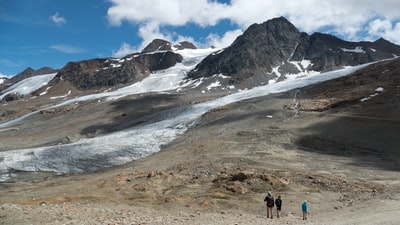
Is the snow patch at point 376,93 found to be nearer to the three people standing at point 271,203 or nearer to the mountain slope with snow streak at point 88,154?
the mountain slope with snow streak at point 88,154

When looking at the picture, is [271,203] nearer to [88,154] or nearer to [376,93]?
[88,154]

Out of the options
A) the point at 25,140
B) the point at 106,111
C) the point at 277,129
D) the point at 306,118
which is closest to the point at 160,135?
the point at 277,129

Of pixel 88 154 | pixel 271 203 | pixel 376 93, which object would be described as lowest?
pixel 271 203

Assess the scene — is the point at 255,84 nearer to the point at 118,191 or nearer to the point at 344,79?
the point at 344,79

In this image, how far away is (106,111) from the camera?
130250 mm

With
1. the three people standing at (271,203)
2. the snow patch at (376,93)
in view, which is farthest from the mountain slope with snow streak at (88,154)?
the three people standing at (271,203)

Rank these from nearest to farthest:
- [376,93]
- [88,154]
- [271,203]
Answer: [271,203], [88,154], [376,93]

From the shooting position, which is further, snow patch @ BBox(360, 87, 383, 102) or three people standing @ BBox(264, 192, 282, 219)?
snow patch @ BBox(360, 87, 383, 102)

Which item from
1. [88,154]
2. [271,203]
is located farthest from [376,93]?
[271,203]

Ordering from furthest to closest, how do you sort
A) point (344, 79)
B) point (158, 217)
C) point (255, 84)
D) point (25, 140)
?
point (255, 84), point (344, 79), point (25, 140), point (158, 217)

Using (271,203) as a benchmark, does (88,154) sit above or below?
above

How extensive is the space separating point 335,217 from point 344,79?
273 feet

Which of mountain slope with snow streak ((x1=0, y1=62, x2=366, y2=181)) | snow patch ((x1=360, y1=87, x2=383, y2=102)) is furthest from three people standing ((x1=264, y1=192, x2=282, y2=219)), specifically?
snow patch ((x1=360, y1=87, x2=383, y2=102))

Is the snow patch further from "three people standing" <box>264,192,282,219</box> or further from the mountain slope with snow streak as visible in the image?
"three people standing" <box>264,192,282,219</box>
